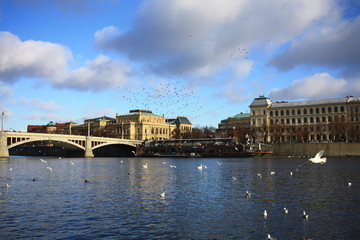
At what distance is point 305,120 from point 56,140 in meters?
99.0

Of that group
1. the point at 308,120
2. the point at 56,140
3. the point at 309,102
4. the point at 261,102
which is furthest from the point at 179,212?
the point at 261,102

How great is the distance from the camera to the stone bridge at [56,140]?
11524 centimetres

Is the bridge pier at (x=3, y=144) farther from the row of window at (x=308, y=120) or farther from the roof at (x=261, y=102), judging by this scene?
the row of window at (x=308, y=120)

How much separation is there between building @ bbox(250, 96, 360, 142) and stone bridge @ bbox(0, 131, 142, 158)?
58.2 metres

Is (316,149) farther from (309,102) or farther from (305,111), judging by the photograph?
(309,102)

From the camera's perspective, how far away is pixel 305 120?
163 metres

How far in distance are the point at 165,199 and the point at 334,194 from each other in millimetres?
15078

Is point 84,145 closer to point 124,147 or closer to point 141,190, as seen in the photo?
point 124,147

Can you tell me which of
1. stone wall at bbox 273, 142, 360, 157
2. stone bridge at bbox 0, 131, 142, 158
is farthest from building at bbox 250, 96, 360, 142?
stone bridge at bbox 0, 131, 142, 158

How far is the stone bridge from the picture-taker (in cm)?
11524

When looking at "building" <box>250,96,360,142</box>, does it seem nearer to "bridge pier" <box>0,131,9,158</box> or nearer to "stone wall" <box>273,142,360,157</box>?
"stone wall" <box>273,142,360,157</box>

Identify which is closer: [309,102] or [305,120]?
[305,120]

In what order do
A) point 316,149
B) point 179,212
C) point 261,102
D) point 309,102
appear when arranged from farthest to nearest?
point 261,102, point 309,102, point 316,149, point 179,212

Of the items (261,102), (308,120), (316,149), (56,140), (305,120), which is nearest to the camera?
(56,140)
